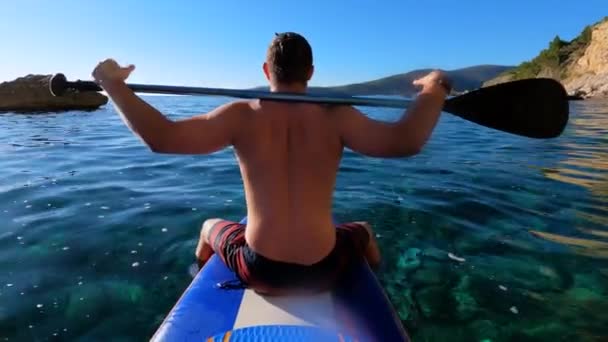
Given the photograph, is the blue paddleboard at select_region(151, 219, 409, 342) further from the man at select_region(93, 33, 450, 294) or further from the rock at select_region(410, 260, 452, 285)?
the rock at select_region(410, 260, 452, 285)

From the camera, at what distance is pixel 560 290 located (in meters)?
3.27

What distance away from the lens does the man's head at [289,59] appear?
205 centimetres

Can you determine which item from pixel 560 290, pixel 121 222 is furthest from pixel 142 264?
pixel 560 290

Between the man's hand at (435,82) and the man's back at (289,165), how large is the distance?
0.44 m

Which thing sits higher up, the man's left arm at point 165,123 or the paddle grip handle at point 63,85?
the paddle grip handle at point 63,85

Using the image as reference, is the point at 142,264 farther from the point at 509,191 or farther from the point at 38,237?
the point at 509,191

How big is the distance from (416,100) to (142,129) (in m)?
1.22

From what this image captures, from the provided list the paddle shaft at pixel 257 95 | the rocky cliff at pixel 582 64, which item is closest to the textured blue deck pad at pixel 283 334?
the paddle shaft at pixel 257 95

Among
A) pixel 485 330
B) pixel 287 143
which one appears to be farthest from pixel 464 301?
pixel 287 143

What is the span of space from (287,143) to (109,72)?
905 millimetres

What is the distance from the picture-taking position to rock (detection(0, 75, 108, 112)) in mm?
25766

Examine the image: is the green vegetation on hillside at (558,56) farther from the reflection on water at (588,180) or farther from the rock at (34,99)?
the rock at (34,99)

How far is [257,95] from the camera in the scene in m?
2.19

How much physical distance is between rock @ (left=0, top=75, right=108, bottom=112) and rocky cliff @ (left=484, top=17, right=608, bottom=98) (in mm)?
31796
